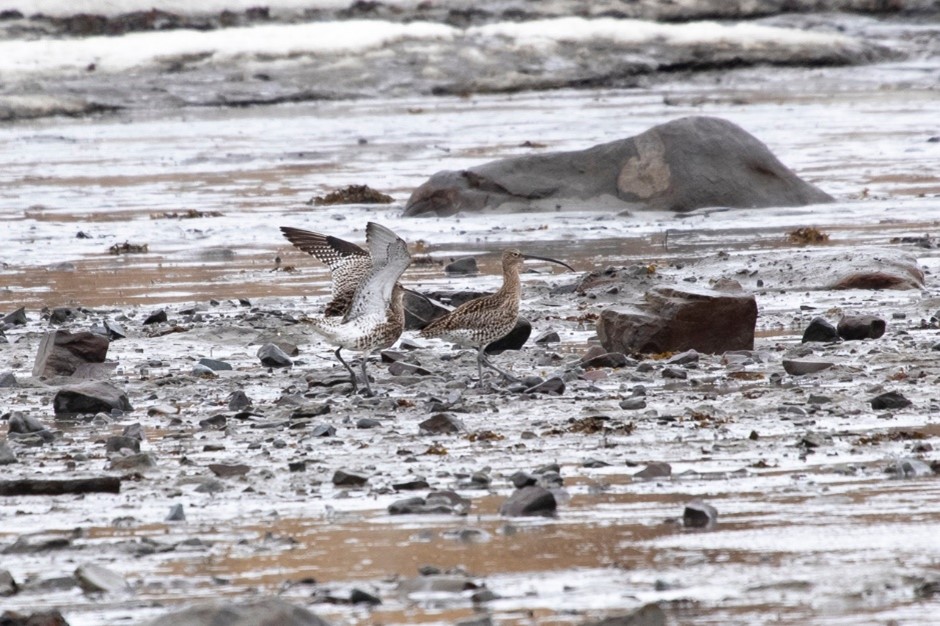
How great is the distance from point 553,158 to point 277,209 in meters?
3.16

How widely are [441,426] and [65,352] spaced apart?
9.51ft

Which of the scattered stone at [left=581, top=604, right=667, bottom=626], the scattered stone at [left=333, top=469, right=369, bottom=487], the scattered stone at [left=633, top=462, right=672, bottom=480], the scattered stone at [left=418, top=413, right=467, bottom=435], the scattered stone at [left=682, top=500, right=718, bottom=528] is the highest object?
the scattered stone at [left=581, top=604, right=667, bottom=626]

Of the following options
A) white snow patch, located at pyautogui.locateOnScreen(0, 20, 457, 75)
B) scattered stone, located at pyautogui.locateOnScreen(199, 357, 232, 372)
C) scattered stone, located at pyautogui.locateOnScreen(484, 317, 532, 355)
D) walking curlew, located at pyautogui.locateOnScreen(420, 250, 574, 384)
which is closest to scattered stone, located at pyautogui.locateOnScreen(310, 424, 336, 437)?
walking curlew, located at pyautogui.locateOnScreen(420, 250, 574, 384)

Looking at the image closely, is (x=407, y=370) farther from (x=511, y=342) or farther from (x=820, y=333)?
(x=820, y=333)

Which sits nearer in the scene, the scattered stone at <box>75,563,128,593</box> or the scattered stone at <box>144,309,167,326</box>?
the scattered stone at <box>75,563,128,593</box>

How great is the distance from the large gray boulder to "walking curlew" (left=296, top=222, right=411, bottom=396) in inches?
320

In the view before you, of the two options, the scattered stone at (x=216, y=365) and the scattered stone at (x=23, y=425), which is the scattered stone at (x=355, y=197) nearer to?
the scattered stone at (x=216, y=365)

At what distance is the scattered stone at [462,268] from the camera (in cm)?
1348

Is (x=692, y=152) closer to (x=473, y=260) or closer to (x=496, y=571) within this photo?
(x=473, y=260)

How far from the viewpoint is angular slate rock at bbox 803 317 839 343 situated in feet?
32.1

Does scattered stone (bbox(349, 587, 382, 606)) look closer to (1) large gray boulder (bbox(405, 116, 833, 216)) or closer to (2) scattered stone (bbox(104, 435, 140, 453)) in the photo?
(2) scattered stone (bbox(104, 435, 140, 453))

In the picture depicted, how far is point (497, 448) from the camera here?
733cm

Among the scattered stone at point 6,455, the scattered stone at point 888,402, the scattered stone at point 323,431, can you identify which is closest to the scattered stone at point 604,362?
the scattered stone at point 888,402

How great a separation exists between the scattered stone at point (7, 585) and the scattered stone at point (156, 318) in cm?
592
